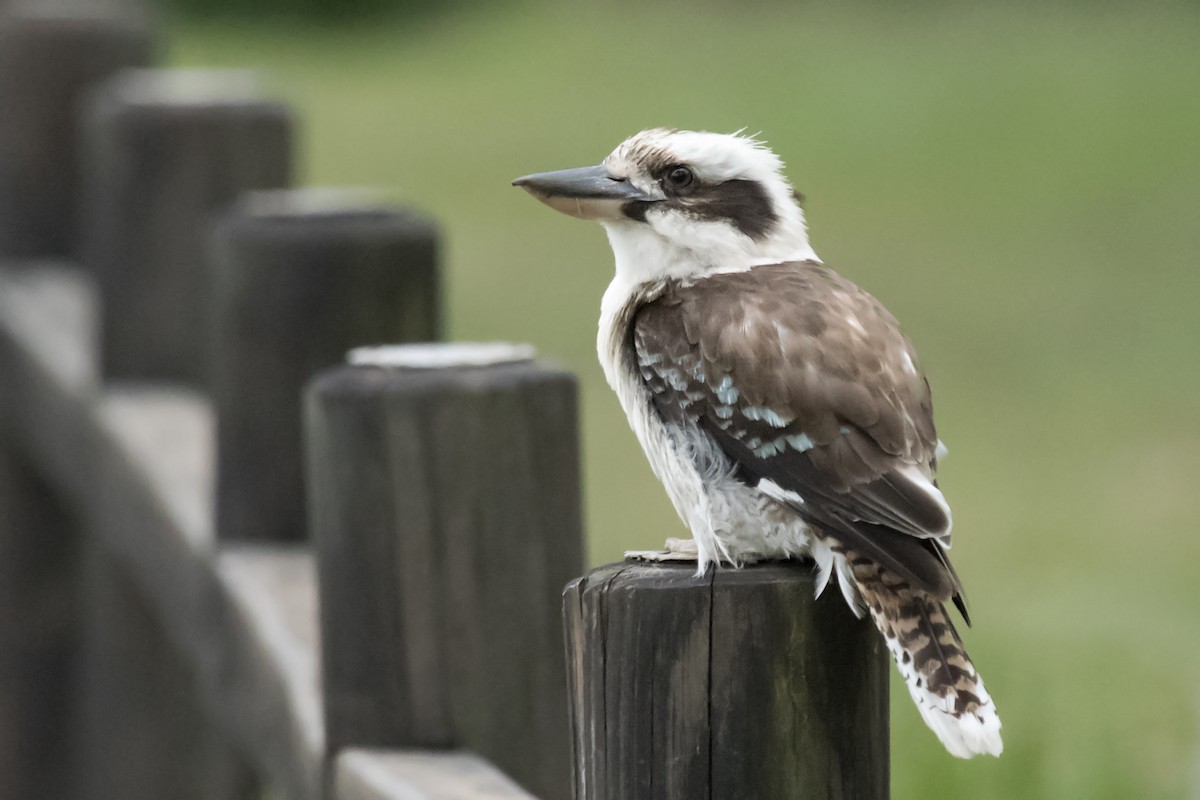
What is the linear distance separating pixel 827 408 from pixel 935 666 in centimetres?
28

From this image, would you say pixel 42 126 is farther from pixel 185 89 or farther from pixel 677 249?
pixel 677 249

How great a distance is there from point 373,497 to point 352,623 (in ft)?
0.49

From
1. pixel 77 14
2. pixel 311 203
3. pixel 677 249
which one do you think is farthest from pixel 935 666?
pixel 77 14

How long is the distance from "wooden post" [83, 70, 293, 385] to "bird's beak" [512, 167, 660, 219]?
1.64 meters

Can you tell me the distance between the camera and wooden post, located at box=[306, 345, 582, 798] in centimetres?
232

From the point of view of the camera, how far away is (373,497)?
2332mm

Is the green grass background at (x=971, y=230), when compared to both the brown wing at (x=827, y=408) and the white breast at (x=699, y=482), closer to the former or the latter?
the white breast at (x=699, y=482)

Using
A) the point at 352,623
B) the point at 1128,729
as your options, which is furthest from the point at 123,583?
the point at 1128,729

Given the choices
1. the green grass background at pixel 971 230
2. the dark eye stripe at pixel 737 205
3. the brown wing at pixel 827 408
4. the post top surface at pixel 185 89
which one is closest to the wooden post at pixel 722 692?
the brown wing at pixel 827 408

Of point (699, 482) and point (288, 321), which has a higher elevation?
point (288, 321)

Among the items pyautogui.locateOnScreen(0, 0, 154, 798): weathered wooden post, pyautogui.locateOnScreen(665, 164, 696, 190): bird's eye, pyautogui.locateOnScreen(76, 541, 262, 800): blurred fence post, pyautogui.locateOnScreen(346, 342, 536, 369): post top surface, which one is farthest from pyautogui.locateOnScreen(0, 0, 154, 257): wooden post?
pyautogui.locateOnScreen(665, 164, 696, 190): bird's eye

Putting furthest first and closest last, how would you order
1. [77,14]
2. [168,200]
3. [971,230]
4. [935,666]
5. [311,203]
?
[971,230], [77,14], [168,200], [311,203], [935,666]

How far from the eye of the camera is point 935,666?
1803 millimetres

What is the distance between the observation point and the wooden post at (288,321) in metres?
2.99
